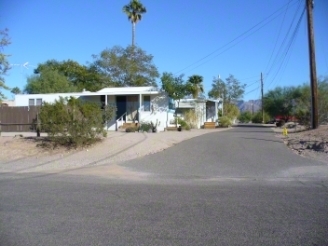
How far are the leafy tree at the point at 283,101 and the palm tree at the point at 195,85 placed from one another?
18468mm

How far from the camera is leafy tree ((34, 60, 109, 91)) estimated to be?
2263 inches

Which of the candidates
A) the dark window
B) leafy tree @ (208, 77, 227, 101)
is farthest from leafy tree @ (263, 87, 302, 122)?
the dark window

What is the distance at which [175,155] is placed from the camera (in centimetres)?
1727

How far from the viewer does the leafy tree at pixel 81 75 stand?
57469mm

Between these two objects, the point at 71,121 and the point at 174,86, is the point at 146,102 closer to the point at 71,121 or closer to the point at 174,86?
the point at 174,86

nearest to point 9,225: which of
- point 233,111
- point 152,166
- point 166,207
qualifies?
point 166,207

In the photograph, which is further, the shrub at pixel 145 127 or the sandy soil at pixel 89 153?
the shrub at pixel 145 127

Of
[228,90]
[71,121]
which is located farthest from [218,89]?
[71,121]

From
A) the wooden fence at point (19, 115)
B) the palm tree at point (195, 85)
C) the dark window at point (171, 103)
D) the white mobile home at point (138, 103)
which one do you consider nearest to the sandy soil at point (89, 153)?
the wooden fence at point (19, 115)

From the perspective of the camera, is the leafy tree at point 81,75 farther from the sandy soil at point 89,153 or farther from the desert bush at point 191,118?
the sandy soil at point 89,153

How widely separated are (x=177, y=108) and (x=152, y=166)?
2379 cm

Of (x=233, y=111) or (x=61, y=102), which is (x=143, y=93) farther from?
(x=233, y=111)

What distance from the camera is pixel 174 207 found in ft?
25.8

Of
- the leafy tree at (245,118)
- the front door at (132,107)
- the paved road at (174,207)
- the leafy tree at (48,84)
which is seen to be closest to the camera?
the paved road at (174,207)
